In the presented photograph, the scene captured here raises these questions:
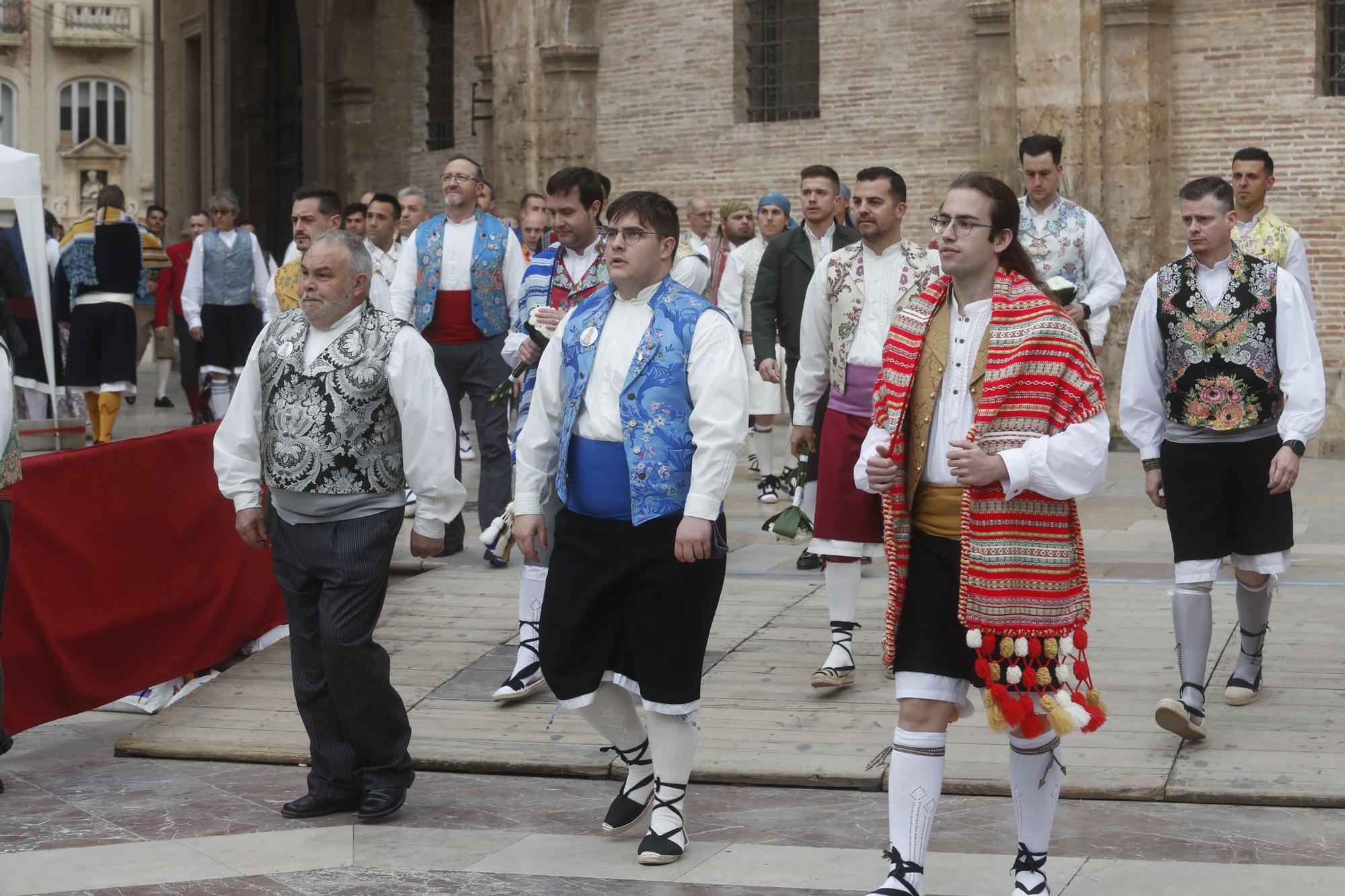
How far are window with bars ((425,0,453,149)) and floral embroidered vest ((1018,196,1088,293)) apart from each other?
15517 millimetres

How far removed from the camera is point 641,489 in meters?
5.39

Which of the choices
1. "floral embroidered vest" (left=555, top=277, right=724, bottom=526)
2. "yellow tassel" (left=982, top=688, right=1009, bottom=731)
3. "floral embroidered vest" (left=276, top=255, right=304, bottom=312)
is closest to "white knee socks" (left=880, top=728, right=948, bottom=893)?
"yellow tassel" (left=982, top=688, right=1009, bottom=731)

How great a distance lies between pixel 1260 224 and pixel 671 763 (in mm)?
5229

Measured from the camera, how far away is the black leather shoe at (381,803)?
5934 mm

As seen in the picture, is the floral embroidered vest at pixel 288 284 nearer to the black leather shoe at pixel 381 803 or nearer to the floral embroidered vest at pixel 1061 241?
the floral embroidered vest at pixel 1061 241

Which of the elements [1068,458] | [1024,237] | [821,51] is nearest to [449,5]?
[821,51]

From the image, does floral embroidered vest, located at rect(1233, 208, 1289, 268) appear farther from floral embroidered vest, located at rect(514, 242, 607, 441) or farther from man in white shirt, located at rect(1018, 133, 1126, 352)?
floral embroidered vest, located at rect(514, 242, 607, 441)

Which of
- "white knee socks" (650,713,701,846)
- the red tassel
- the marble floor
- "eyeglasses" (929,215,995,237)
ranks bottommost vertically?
the marble floor

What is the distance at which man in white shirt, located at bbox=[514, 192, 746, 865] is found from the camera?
5.39 metres

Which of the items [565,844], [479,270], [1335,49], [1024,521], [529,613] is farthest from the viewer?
[1335,49]

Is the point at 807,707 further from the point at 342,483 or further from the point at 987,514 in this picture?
the point at 987,514

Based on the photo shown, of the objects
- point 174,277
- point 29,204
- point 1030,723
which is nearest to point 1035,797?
point 1030,723

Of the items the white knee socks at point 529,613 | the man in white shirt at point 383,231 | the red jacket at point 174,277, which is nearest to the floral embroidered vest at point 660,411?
the white knee socks at point 529,613

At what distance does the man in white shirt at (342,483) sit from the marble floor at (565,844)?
0.26 m
